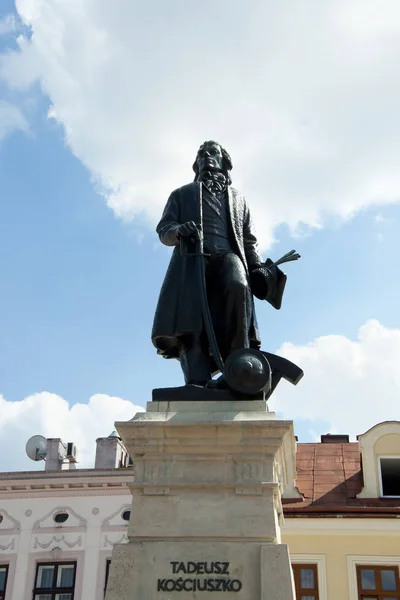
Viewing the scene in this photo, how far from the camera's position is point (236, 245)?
6.81 metres

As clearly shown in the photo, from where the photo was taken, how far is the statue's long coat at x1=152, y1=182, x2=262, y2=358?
21.1 ft

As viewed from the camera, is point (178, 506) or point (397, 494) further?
point (397, 494)

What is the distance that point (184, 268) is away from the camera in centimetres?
669

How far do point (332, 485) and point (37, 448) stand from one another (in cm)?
1070

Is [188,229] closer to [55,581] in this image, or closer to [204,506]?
[204,506]

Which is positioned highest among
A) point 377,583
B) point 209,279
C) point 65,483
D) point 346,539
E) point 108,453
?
point 108,453

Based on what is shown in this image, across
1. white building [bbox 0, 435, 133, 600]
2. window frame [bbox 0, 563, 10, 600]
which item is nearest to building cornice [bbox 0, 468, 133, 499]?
white building [bbox 0, 435, 133, 600]

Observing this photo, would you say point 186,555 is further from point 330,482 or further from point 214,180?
point 330,482

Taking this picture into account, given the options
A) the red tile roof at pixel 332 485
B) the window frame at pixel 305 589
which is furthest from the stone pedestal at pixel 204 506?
the red tile roof at pixel 332 485

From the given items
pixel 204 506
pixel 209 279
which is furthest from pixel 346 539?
pixel 204 506

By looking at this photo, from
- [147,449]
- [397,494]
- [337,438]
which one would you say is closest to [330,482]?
[397,494]

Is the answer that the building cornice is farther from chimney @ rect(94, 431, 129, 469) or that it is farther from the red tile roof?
the red tile roof

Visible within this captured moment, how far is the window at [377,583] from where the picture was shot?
15.7 m

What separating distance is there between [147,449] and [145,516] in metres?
0.46
